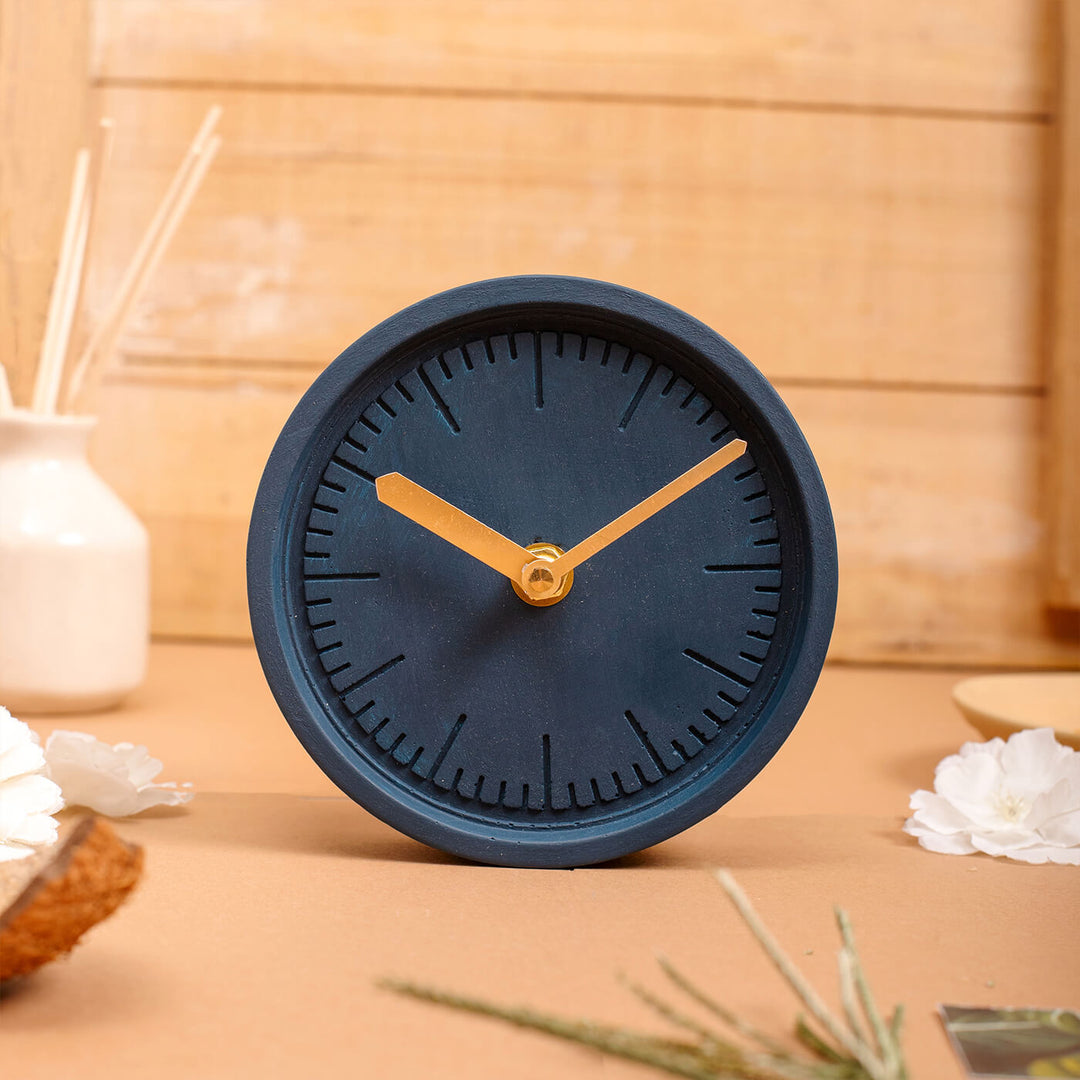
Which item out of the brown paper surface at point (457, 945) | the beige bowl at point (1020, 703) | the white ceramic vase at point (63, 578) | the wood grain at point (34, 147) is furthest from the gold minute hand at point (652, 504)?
the wood grain at point (34, 147)

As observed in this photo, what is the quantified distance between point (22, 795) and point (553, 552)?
0.23 meters

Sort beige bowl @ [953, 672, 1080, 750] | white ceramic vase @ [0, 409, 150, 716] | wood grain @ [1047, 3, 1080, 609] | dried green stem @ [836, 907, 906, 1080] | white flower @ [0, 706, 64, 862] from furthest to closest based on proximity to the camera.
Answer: wood grain @ [1047, 3, 1080, 609], white ceramic vase @ [0, 409, 150, 716], beige bowl @ [953, 672, 1080, 750], white flower @ [0, 706, 64, 862], dried green stem @ [836, 907, 906, 1080]

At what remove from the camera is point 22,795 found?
1.56 ft

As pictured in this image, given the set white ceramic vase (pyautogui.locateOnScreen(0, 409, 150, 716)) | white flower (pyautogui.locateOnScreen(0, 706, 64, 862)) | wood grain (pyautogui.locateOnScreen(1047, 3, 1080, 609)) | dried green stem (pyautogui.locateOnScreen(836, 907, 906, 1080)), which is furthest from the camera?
wood grain (pyautogui.locateOnScreen(1047, 3, 1080, 609))

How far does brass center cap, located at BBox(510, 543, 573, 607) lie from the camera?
0.48m

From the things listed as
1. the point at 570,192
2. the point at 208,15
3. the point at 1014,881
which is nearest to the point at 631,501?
the point at 1014,881

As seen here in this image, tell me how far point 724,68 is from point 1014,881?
31.1 inches

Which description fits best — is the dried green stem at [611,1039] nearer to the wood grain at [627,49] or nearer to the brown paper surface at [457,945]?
the brown paper surface at [457,945]

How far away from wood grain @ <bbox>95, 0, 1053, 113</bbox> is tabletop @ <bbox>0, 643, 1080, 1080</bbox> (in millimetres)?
674

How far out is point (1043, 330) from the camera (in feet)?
3.48

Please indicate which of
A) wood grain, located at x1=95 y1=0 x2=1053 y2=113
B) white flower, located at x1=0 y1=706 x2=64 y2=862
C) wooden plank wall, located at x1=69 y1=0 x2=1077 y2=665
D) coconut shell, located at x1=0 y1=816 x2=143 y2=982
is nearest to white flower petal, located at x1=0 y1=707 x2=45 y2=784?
white flower, located at x1=0 y1=706 x2=64 y2=862

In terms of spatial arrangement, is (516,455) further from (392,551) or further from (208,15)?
(208,15)

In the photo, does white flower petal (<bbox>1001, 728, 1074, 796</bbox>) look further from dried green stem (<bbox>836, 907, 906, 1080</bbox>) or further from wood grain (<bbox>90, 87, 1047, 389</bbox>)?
wood grain (<bbox>90, 87, 1047, 389</bbox>)

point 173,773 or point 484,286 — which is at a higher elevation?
point 484,286
